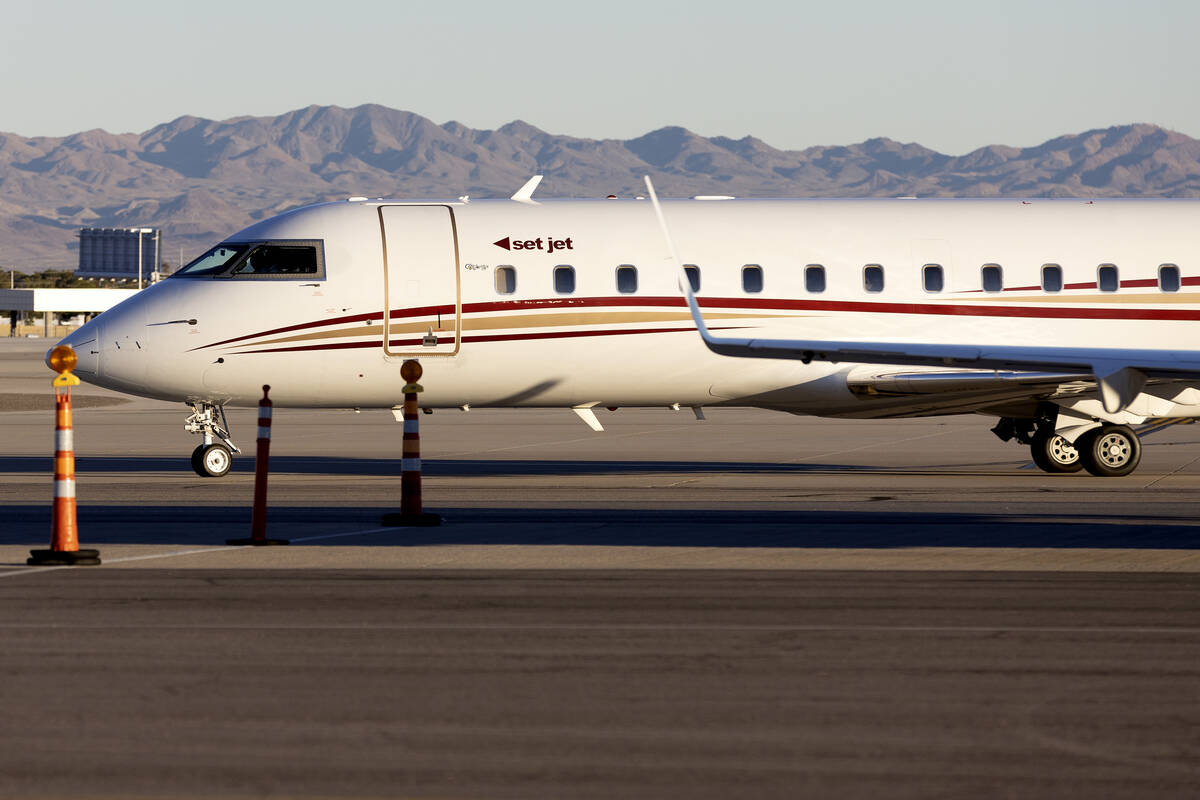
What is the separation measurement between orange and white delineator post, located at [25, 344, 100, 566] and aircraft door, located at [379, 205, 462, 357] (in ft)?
31.5

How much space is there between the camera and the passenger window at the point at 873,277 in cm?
2330

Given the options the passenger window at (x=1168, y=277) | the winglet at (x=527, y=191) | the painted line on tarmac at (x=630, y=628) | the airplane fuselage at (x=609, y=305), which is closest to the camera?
the painted line on tarmac at (x=630, y=628)

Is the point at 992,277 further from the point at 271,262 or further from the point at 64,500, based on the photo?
the point at 64,500

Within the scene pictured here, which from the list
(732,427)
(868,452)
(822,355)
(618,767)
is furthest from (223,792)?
(732,427)

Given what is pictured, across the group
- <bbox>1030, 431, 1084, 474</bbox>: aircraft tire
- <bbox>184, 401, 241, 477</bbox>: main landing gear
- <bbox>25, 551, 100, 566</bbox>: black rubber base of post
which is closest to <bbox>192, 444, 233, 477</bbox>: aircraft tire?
<bbox>184, 401, 241, 477</bbox>: main landing gear

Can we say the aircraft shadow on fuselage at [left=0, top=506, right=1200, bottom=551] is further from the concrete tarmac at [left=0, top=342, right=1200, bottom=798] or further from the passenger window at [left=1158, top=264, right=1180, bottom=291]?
the passenger window at [left=1158, top=264, right=1180, bottom=291]

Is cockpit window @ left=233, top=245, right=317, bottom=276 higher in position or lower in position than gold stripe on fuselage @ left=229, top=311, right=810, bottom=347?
higher

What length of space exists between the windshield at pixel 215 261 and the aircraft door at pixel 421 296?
1.96 m

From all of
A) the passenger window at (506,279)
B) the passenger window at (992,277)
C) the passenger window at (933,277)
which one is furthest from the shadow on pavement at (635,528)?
the passenger window at (992,277)

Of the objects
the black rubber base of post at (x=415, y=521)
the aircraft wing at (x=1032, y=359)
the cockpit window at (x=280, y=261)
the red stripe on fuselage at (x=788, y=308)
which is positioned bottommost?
the black rubber base of post at (x=415, y=521)

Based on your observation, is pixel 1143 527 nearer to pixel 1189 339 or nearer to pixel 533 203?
pixel 1189 339

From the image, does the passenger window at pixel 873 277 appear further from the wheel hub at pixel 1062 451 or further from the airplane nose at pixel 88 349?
the airplane nose at pixel 88 349

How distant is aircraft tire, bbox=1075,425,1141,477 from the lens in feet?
74.0

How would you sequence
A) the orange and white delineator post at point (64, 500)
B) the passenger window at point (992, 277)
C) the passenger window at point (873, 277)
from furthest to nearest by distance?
1. the passenger window at point (992, 277)
2. the passenger window at point (873, 277)
3. the orange and white delineator post at point (64, 500)
